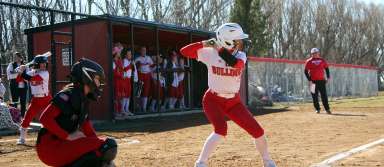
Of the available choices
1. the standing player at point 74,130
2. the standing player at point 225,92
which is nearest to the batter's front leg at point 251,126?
the standing player at point 225,92

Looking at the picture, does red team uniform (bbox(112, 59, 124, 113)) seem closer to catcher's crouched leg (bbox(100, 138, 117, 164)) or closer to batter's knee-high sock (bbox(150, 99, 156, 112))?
batter's knee-high sock (bbox(150, 99, 156, 112))

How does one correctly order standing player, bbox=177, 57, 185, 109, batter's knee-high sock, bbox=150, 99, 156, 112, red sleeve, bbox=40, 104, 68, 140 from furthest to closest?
1. standing player, bbox=177, 57, 185, 109
2. batter's knee-high sock, bbox=150, 99, 156, 112
3. red sleeve, bbox=40, 104, 68, 140

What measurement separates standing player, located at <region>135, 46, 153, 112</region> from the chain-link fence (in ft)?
20.5

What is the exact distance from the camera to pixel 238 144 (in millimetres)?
9609

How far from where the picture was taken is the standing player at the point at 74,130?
464cm

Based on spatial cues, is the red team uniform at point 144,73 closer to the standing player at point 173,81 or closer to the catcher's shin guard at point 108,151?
the standing player at point 173,81

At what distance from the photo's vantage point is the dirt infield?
7727 mm

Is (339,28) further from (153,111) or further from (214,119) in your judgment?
(214,119)

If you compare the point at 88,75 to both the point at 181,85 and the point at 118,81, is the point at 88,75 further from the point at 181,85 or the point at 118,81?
the point at 181,85

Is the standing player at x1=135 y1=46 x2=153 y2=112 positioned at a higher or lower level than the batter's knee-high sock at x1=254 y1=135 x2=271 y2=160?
higher

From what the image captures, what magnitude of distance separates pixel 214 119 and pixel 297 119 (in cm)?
878

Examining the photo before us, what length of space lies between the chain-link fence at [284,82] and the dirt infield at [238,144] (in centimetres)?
862

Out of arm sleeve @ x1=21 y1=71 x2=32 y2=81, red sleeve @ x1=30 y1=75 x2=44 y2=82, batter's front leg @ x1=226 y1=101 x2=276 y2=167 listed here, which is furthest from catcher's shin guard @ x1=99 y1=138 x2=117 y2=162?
arm sleeve @ x1=21 y1=71 x2=32 y2=81

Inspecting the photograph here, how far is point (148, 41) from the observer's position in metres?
20.0
